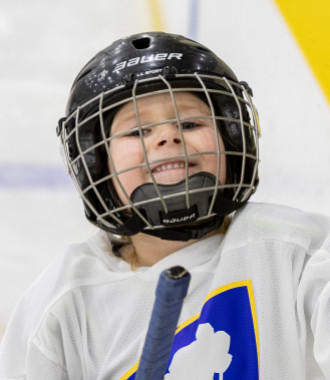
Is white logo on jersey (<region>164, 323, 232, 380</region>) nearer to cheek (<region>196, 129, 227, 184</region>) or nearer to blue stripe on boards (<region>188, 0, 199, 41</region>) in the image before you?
cheek (<region>196, 129, 227, 184</region>)

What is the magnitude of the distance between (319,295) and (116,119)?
1.44 ft

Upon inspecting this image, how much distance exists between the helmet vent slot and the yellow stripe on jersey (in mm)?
559

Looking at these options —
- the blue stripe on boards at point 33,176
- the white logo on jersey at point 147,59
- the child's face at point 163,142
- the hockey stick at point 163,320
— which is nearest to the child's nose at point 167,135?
the child's face at point 163,142

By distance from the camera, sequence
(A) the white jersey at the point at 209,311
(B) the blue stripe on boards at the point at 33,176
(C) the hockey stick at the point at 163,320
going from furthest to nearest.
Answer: (B) the blue stripe on boards at the point at 33,176 → (A) the white jersey at the point at 209,311 → (C) the hockey stick at the point at 163,320

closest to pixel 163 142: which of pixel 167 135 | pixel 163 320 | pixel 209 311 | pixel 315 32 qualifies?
pixel 167 135

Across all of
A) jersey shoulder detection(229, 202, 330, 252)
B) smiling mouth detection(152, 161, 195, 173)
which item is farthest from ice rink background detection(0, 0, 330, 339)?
smiling mouth detection(152, 161, 195, 173)

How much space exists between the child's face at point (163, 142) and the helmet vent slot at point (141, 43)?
13 cm

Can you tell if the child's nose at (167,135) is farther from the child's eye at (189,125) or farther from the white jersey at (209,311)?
the white jersey at (209,311)

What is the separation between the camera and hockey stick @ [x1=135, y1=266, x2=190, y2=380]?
647 millimetres

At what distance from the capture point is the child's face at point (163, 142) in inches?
41.1

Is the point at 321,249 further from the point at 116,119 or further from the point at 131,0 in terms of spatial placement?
the point at 131,0

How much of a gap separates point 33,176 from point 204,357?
1022 mm

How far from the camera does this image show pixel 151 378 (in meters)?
0.75

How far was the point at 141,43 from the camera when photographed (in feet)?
3.88
